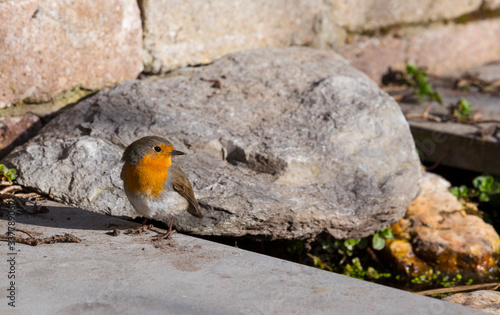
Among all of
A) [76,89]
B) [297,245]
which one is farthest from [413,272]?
[76,89]

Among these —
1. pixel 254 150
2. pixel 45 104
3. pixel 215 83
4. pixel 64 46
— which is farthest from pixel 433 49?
pixel 45 104

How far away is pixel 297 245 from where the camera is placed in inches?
126

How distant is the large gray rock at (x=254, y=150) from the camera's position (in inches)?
103

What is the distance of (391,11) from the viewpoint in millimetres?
4992

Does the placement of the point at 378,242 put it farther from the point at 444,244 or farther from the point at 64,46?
the point at 64,46

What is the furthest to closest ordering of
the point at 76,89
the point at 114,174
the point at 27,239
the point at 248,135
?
1. the point at 76,89
2. the point at 248,135
3. the point at 114,174
4. the point at 27,239

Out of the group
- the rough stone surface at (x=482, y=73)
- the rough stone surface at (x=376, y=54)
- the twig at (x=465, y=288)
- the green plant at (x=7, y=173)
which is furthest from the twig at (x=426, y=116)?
the green plant at (x=7, y=173)

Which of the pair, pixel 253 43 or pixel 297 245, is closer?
pixel 297 245

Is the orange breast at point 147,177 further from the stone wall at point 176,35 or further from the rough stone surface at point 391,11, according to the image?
the rough stone surface at point 391,11

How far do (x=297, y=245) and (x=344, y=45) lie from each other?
2234 millimetres

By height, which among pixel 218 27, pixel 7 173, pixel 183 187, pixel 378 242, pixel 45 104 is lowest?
pixel 378 242

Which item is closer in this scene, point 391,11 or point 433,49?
point 391,11

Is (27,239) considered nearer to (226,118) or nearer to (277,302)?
(277,302)

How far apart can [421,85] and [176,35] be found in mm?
2101
